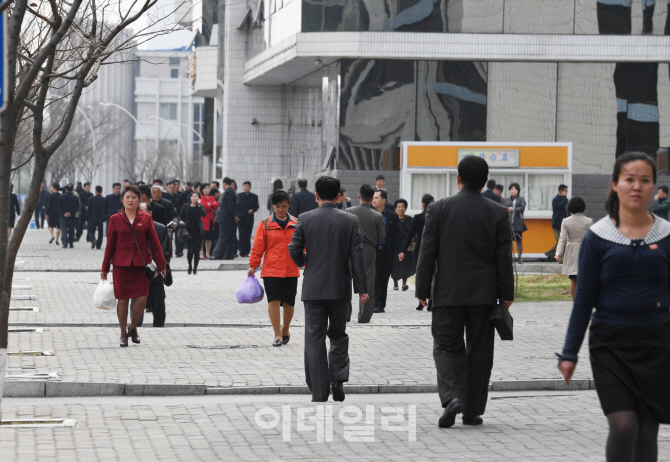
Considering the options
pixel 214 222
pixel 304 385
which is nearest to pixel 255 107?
pixel 214 222

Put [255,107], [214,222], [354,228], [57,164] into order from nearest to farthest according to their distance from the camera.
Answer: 1. [354,228]
2. [214,222]
3. [255,107]
4. [57,164]

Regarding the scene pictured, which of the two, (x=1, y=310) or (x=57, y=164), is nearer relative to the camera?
(x=1, y=310)

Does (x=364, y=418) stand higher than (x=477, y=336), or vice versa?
(x=477, y=336)

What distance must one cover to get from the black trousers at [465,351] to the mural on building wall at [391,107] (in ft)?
70.1

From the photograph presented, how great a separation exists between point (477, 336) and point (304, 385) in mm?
2078

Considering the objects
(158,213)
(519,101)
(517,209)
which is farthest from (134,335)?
(519,101)

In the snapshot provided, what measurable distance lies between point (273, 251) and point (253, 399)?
2.96 m

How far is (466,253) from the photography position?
7.53 metres

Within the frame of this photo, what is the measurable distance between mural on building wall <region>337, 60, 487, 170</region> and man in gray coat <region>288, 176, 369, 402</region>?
66.0 feet

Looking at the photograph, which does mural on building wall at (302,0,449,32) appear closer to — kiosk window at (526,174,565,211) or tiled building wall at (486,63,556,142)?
tiled building wall at (486,63,556,142)

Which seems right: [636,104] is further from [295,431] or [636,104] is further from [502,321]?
[295,431]

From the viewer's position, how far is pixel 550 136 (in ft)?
96.8

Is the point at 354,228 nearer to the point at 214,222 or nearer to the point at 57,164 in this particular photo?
the point at 214,222

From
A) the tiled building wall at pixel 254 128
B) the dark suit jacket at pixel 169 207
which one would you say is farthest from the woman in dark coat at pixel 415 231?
the tiled building wall at pixel 254 128
